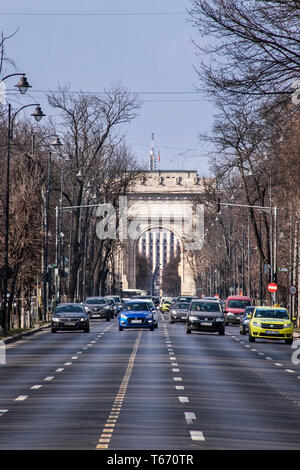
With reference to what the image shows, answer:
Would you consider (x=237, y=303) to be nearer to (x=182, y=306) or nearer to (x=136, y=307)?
(x=182, y=306)

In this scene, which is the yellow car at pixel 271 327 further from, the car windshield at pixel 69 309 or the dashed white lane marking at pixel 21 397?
the dashed white lane marking at pixel 21 397

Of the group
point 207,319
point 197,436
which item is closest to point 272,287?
point 207,319

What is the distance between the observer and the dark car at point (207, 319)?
54406 millimetres

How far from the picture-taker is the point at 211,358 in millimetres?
34469

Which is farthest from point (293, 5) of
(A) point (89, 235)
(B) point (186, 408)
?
(A) point (89, 235)

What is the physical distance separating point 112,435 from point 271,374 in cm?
1425

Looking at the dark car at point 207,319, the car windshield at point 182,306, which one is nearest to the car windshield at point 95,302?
the car windshield at point 182,306

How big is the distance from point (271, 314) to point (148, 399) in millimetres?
27911

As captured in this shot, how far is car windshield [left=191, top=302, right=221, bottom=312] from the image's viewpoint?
55.0m

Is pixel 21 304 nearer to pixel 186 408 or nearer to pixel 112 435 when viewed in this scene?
pixel 186 408

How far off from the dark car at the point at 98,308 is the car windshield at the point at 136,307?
19.9m

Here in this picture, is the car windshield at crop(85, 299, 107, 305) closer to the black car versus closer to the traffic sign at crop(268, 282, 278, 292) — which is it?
the traffic sign at crop(268, 282, 278, 292)

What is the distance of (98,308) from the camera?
79312mm

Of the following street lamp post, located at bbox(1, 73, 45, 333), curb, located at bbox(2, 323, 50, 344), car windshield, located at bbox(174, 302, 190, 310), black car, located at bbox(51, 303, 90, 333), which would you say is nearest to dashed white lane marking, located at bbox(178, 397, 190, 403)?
street lamp post, located at bbox(1, 73, 45, 333)
